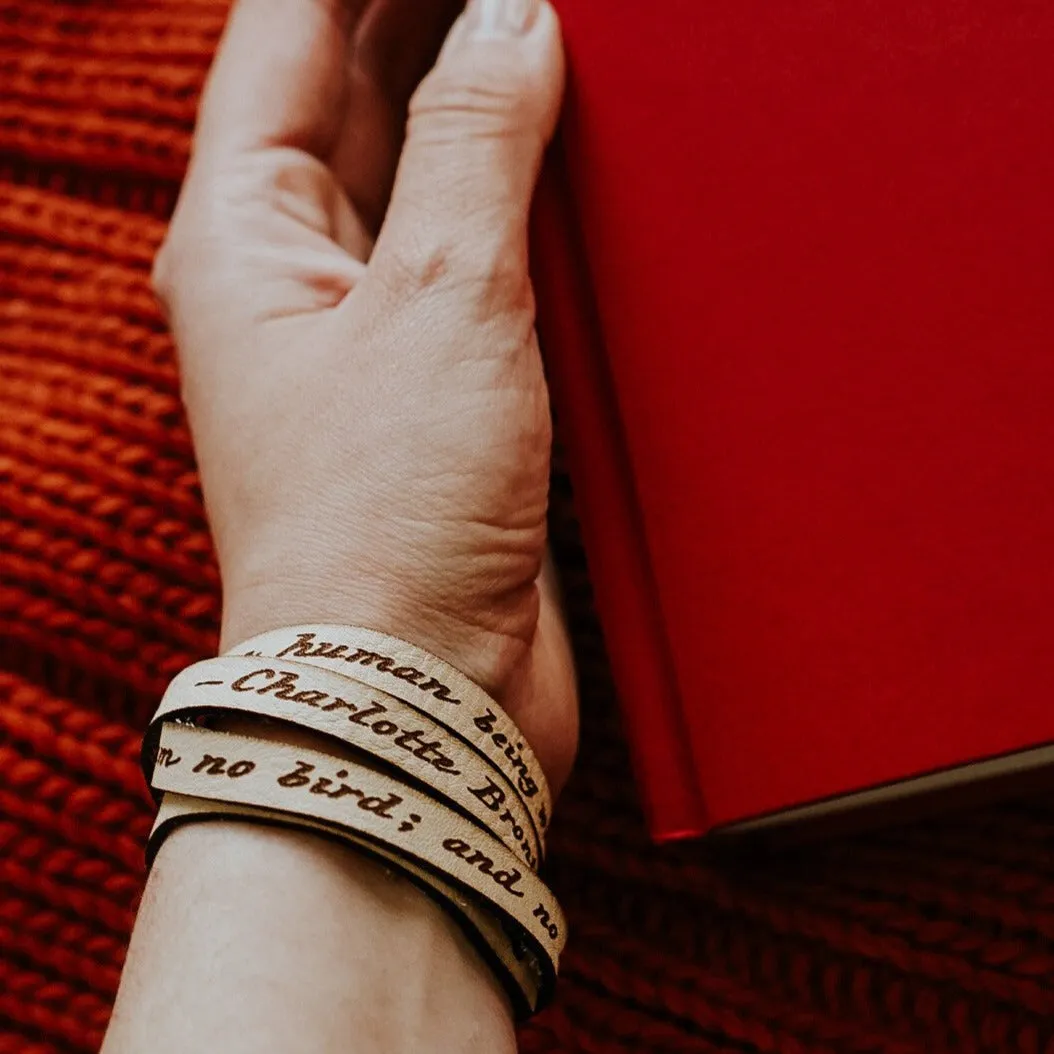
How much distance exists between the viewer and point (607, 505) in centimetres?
42

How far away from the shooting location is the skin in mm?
346

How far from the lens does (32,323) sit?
605mm

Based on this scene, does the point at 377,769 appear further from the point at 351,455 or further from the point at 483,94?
the point at 483,94

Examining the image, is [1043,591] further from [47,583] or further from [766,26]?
[47,583]

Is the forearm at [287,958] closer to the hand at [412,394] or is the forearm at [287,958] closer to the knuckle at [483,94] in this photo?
the hand at [412,394]

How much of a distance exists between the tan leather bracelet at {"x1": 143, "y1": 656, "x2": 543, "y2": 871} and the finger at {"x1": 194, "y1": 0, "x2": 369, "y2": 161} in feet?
0.83

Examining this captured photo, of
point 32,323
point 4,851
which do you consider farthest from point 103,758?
point 32,323

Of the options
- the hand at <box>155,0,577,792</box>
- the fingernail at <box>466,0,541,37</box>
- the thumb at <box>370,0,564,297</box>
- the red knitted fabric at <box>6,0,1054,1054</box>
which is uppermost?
the fingernail at <box>466,0,541,37</box>

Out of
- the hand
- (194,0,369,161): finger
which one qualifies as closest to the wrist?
the hand

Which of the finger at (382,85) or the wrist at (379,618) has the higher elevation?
the finger at (382,85)

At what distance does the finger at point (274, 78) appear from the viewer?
1.61 ft

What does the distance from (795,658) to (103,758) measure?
0.35 meters

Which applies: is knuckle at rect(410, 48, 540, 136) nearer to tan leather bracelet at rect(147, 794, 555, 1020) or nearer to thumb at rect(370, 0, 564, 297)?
thumb at rect(370, 0, 564, 297)

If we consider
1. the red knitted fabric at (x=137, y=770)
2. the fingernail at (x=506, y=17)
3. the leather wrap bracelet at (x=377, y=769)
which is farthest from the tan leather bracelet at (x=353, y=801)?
the fingernail at (x=506, y=17)
